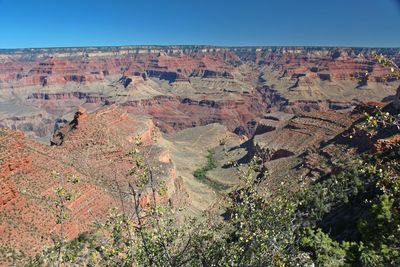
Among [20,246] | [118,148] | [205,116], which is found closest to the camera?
[20,246]

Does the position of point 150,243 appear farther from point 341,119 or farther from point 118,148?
point 341,119

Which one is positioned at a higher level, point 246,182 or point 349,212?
point 246,182

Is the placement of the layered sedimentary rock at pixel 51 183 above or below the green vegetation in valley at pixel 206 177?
above

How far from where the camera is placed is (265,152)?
80500mm

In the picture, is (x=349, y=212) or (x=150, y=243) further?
(x=349, y=212)

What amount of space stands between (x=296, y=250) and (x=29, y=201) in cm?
2924

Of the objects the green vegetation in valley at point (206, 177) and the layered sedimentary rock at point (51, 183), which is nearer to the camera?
the layered sedimentary rock at point (51, 183)

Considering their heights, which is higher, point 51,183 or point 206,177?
point 51,183

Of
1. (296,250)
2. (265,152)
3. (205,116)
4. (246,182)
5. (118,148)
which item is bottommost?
(205,116)

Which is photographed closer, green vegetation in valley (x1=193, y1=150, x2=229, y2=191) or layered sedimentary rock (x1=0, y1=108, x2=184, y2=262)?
layered sedimentary rock (x1=0, y1=108, x2=184, y2=262)

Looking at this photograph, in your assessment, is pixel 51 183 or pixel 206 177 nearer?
pixel 51 183

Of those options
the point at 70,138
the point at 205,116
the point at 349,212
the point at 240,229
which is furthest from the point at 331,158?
the point at 205,116

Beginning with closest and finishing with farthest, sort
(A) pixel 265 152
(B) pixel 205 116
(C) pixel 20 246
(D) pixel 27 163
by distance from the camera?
1. (C) pixel 20 246
2. (D) pixel 27 163
3. (A) pixel 265 152
4. (B) pixel 205 116

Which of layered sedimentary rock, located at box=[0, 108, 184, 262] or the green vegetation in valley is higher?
layered sedimentary rock, located at box=[0, 108, 184, 262]
